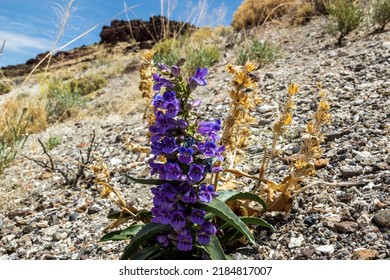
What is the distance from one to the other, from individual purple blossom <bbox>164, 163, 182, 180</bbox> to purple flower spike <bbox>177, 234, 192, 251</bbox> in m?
0.32

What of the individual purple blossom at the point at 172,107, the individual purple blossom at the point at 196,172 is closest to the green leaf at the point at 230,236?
the individual purple blossom at the point at 196,172

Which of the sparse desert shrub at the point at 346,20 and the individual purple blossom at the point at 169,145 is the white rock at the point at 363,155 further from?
the sparse desert shrub at the point at 346,20

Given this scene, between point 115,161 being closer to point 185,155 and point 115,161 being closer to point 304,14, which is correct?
point 185,155

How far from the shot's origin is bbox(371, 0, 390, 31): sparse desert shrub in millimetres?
7041

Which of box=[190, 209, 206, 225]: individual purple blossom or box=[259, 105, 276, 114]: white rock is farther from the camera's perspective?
box=[259, 105, 276, 114]: white rock

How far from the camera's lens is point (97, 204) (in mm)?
3715

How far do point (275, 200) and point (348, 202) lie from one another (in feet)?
1.55

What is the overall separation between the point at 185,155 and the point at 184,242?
17.0 inches

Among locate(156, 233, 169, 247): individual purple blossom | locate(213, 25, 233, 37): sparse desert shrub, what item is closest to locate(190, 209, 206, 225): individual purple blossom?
locate(156, 233, 169, 247): individual purple blossom

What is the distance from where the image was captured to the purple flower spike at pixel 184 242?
6.93 feet

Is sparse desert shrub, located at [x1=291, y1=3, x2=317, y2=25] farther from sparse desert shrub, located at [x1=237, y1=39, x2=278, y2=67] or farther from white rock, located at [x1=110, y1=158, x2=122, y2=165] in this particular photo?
white rock, located at [x1=110, y1=158, x2=122, y2=165]

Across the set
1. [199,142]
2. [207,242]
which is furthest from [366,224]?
[199,142]

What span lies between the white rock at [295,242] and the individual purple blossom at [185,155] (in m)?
0.95

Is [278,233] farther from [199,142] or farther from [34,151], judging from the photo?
[34,151]
